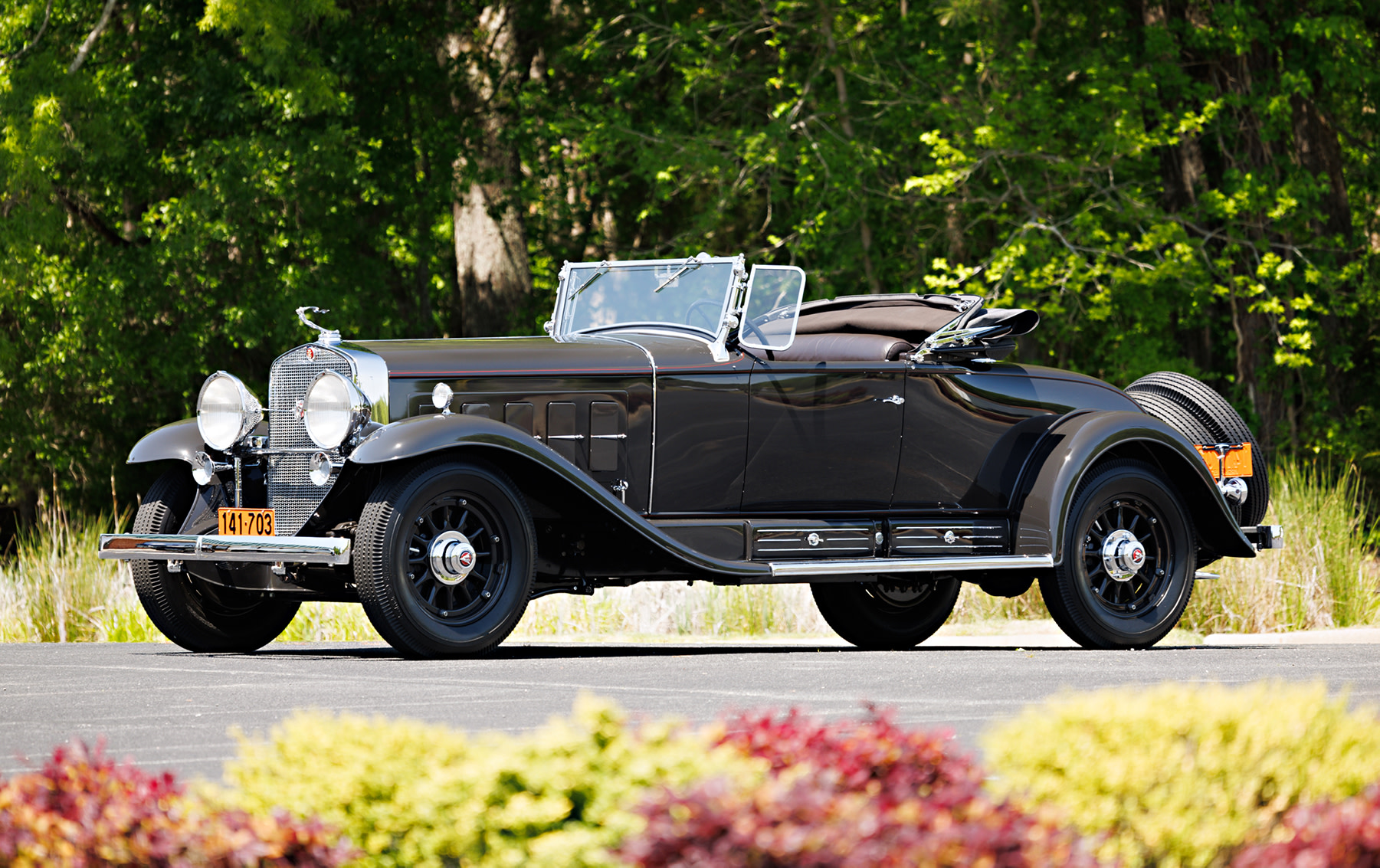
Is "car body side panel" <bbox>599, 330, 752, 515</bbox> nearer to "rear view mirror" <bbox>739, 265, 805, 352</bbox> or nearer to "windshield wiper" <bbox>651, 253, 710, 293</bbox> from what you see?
"rear view mirror" <bbox>739, 265, 805, 352</bbox>

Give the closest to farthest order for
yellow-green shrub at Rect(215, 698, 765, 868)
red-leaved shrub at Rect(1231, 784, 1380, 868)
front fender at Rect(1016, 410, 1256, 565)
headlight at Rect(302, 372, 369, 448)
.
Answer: red-leaved shrub at Rect(1231, 784, 1380, 868) < yellow-green shrub at Rect(215, 698, 765, 868) < headlight at Rect(302, 372, 369, 448) < front fender at Rect(1016, 410, 1256, 565)

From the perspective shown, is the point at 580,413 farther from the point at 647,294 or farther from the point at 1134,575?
the point at 1134,575

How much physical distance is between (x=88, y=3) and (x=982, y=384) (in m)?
17.0

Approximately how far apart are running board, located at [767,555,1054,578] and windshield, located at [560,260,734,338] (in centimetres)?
135

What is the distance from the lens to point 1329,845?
2559 mm

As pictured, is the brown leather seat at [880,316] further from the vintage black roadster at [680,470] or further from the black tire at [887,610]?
the black tire at [887,610]

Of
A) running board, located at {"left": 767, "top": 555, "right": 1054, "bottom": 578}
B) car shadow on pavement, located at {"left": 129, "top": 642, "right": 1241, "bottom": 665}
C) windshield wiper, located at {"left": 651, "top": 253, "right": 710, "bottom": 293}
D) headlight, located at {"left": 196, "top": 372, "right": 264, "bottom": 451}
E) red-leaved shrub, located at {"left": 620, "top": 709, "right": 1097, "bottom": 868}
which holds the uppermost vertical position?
windshield wiper, located at {"left": 651, "top": 253, "right": 710, "bottom": 293}

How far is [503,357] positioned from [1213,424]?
14.3 ft

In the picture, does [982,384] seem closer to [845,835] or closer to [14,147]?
[845,835]

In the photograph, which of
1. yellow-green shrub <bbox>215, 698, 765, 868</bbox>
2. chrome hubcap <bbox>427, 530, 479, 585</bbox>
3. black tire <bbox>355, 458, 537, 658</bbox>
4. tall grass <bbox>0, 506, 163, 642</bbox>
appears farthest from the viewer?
tall grass <bbox>0, 506, 163, 642</bbox>

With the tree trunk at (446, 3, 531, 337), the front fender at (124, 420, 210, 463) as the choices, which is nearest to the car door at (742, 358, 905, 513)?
the front fender at (124, 420, 210, 463)

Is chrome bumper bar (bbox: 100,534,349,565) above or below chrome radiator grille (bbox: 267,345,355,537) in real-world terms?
below

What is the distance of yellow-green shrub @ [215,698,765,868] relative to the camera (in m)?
2.70

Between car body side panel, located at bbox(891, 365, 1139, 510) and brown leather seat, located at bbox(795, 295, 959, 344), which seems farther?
brown leather seat, located at bbox(795, 295, 959, 344)
